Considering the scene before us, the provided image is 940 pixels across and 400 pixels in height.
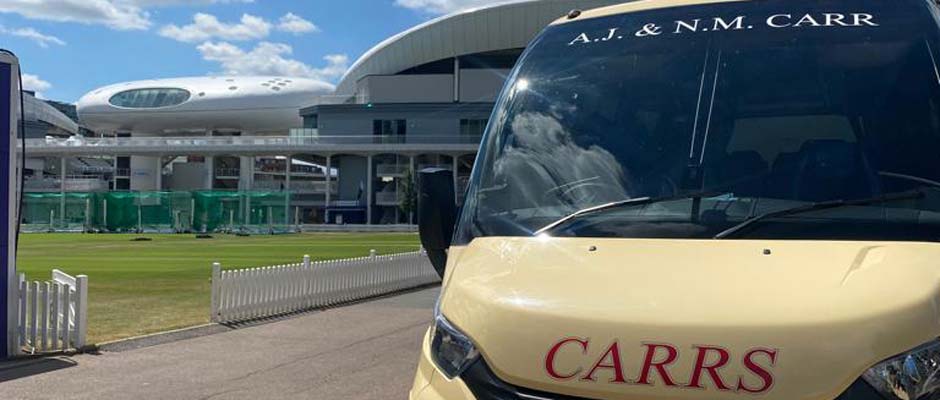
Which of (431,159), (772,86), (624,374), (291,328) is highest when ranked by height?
(431,159)

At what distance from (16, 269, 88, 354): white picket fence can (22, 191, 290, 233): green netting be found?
53131 mm

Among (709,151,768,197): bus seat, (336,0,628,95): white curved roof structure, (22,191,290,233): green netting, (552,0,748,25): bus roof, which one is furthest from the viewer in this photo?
(336,0,628,95): white curved roof structure

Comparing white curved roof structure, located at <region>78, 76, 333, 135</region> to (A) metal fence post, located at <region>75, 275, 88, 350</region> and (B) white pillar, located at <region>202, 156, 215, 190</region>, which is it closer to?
(B) white pillar, located at <region>202, 156, 215, 190</region>

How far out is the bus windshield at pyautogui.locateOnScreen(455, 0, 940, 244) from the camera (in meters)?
3.22

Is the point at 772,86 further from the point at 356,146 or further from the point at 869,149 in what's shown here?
the point at 356,146

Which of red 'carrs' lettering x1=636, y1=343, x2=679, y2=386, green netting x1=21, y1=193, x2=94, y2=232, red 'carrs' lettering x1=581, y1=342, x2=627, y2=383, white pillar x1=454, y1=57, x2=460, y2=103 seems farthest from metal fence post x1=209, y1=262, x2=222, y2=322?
white pillar x1=454, y1=57, x2=460, y2=103

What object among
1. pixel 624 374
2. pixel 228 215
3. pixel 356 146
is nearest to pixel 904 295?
pixel 624 374

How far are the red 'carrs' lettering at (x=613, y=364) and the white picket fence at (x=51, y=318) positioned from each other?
28.5 ft

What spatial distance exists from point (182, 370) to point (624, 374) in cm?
719

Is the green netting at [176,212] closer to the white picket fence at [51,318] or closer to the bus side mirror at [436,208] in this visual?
the white picket fence at [51,318]

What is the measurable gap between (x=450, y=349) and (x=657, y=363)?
0.83 metres

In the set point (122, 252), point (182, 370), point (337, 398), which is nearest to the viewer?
point (337, 398)

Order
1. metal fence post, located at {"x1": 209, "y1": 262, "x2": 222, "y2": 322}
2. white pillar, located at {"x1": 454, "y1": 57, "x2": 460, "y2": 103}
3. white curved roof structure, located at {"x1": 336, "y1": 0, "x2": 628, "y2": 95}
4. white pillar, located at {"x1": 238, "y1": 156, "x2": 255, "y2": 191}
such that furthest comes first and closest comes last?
white pillar, located at {"x1": 238, "y1": 156, "x2": 255, "y2": 191} < white pillar, located at {"x1": 454, "y1": 57, "x2": 460, "y2": 103} < white curved roof structure, located at {"x1": 336, "y1": 0, "x2": 628, "y2": 95} < metal fence post, located at {"x1": 209, "y1": 262, "x2": 222, "y2": 322}

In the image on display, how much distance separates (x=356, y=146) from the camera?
8625 cm
